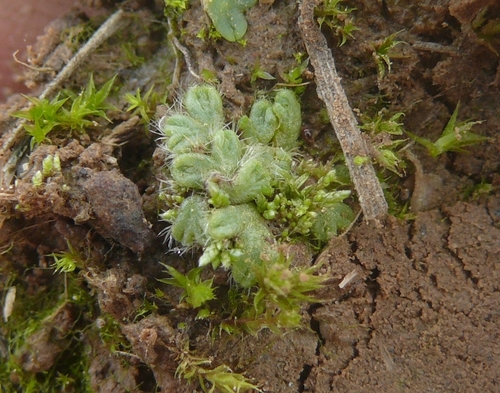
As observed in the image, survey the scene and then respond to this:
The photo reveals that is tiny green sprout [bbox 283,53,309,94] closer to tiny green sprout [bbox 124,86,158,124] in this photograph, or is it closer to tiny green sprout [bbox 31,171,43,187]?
tiny green sprout [bbox 124,86,158,124]

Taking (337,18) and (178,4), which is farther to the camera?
(178,4)

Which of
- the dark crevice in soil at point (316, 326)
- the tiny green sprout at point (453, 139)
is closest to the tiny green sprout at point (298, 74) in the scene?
the tiny green sprout at point (453, 139)

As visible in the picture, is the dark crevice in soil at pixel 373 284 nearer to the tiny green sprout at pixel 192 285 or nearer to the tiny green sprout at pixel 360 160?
the tiny green sprout at pixel 360 160

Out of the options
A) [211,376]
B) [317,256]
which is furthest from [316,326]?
[211,376]

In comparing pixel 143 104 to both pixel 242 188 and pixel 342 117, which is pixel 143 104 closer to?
pixel 242 188

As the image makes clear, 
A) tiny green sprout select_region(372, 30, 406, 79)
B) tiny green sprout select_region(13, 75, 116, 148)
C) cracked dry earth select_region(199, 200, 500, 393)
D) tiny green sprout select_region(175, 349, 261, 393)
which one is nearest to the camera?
tiny green sprout select_region(175, 349, 261, 393)

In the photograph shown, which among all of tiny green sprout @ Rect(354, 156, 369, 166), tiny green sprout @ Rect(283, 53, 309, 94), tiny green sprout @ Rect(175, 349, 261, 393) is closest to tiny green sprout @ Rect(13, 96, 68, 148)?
tiny green sprout @ Rect(283, 53, 309, 94)

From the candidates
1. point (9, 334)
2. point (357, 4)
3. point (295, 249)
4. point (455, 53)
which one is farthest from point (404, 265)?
point (9, 334)
